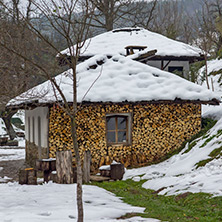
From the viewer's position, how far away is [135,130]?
13.6 meters

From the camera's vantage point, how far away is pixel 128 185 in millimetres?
10336

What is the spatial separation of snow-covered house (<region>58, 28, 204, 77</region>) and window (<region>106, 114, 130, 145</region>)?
18.7 feet

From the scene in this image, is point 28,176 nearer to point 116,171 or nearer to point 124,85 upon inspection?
point 116,171

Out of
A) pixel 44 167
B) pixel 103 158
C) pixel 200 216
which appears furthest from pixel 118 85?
pixel 200 216

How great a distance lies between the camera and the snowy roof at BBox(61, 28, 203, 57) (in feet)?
64.8

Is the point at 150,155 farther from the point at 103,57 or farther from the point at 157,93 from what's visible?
the point at 103,57

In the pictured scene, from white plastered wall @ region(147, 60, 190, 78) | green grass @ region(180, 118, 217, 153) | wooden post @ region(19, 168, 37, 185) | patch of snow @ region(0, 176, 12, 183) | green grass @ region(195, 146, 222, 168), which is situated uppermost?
white plastered wall @ region(147, 60, 190, 78)

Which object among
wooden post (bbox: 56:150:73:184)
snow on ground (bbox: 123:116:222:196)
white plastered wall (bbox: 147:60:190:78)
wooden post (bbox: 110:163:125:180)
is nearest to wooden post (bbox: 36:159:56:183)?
wooden post (bbox: 56:150:73:184)

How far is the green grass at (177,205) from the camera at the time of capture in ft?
20.5

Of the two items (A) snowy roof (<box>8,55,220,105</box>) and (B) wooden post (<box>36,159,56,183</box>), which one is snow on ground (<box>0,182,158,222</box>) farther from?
(A) snowy roof (<box>8,55,220,105</box>)

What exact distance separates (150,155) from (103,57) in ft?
15.7

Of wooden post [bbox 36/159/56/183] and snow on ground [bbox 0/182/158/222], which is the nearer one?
snow on ground [bbox 0/182/158/222]

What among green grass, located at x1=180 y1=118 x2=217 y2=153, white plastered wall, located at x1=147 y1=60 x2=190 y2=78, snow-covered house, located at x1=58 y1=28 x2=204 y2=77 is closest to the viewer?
green grass, located at x1=180 y1=118 x2=217 y2=153

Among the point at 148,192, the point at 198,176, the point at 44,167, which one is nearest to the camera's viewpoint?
the point at 198,176
